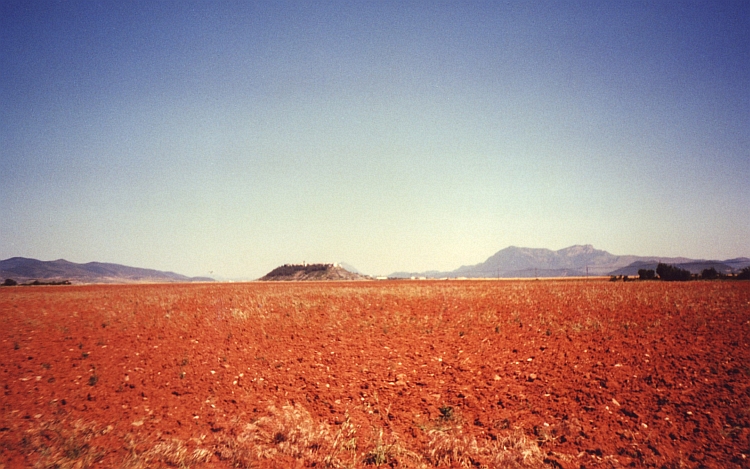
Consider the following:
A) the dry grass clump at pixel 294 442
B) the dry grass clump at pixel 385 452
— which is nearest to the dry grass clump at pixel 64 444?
the dry grass clump at pixel 294 442

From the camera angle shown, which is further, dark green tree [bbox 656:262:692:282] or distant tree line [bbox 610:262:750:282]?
dark green tree [bbox 656:262:692:282]

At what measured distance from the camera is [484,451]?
739cm

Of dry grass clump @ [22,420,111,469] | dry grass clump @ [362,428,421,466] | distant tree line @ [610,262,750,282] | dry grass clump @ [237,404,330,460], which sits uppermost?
distant tree line @ [610,262,750,282]

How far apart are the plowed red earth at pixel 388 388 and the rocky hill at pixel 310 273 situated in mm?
88974

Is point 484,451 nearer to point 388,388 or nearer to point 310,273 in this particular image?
point 388,388

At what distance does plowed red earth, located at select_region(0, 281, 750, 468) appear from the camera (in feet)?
23.8

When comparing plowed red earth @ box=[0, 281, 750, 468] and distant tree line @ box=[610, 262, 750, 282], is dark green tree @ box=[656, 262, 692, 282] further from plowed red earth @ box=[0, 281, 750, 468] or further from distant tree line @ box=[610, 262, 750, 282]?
plowed red earth @ box=[0, 281, 750, 468]

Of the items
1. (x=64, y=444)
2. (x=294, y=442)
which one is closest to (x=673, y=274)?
(x=294, y=442)

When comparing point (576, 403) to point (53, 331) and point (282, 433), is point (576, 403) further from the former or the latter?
point (53, 331)

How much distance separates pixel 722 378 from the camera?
9.46 metres

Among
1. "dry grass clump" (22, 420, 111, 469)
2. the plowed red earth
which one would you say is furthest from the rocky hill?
"dry grass clump" (22, 420, 111, 469)

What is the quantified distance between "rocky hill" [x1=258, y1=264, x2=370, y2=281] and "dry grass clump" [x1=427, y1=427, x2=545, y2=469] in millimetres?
96479

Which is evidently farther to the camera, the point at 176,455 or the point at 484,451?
the point at 484,451

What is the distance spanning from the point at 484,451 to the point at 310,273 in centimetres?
10679
